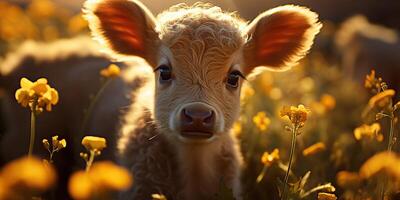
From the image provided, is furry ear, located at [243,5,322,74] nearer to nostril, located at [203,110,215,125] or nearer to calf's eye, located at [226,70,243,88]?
calf's eye, located at [226,70,243,88]

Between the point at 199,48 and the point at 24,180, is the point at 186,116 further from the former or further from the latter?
the point at 24,180

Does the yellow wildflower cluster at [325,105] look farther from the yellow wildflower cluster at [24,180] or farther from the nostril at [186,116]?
the yellow wildflower cluster at [24,180]

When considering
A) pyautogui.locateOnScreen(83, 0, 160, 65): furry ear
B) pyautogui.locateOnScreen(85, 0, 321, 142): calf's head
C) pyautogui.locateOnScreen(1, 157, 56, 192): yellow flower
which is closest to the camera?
pyautogui.locateOnScreen(1, 157, 56, 192): yellow flower

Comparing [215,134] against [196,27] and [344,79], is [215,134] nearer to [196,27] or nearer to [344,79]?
[196,27]

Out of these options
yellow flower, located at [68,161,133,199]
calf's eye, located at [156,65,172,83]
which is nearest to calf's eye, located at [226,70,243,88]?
calf's eye, located at [156,65,172,83]

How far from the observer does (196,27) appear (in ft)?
14.6

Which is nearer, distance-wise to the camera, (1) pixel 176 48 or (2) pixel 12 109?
(1) pixel 176 48

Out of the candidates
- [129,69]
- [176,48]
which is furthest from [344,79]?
[176,48]

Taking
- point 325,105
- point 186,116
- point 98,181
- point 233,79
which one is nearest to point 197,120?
point 186,116

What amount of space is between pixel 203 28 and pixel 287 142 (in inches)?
79.2

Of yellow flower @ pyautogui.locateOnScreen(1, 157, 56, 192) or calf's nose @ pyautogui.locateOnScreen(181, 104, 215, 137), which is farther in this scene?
calf's nose @ pyautogui.locateOnScreen(181, 104, 215, 137)

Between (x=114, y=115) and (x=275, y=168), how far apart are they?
1677 millimetres

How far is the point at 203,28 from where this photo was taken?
4430mm

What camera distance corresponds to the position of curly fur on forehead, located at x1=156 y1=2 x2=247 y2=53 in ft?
14.5
